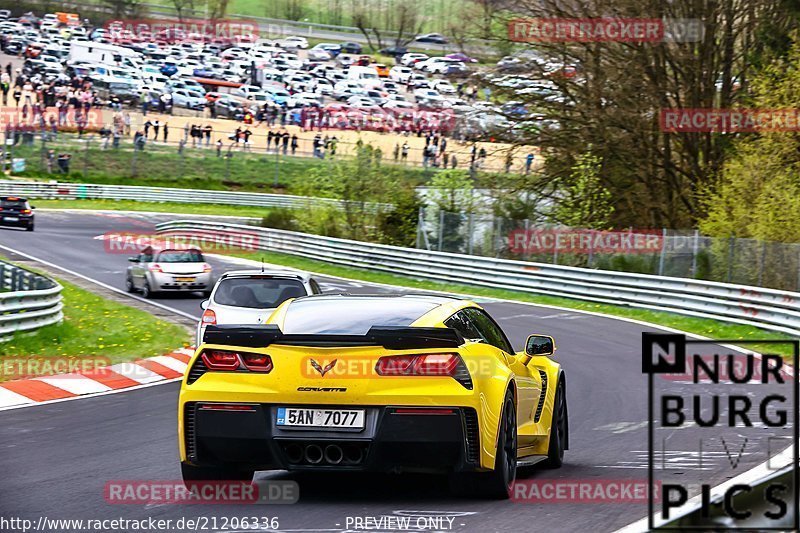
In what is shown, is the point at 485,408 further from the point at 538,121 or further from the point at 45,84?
the point at 45,84

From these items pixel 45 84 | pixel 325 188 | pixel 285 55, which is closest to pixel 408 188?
pixel 325 188

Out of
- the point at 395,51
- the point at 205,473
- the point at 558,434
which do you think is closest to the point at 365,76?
the point at 395,51

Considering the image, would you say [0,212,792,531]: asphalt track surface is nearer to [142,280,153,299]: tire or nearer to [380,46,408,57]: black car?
[142,280,153,299]: tire

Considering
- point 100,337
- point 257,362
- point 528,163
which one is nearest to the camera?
point 257,362

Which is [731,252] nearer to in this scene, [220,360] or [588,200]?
[588,200]

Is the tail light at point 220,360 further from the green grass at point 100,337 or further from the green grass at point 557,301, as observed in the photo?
the green grass at point 557,301

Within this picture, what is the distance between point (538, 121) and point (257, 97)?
2178 inches

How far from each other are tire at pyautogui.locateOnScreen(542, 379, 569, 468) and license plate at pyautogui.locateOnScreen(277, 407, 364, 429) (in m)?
2.41

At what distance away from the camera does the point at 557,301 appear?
31438mm

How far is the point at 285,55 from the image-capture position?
343 feet

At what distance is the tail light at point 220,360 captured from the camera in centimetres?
771

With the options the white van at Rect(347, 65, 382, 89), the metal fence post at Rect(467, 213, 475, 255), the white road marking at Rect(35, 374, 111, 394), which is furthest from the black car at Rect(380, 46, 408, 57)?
the white road marking at Rect(35, 374, 111, 394)

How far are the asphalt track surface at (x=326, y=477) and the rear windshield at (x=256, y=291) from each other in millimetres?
1625

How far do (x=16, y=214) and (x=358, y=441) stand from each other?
4598cm
